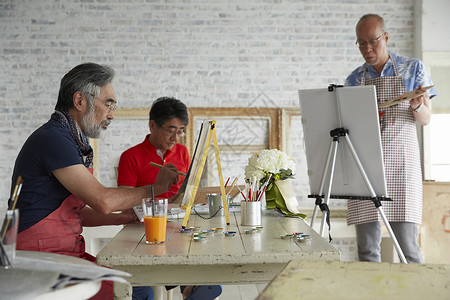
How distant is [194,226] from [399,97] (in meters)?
1.57

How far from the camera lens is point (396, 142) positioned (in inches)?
133

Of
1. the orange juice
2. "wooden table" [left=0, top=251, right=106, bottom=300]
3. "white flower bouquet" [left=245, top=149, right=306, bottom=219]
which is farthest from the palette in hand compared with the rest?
"wooden table" [left=0, top=251, right=106, bottom=300]

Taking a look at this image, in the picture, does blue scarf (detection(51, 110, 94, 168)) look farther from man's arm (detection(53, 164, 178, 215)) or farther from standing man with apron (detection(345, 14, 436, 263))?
standing man with apron (detection(345, 14, 436, 263))

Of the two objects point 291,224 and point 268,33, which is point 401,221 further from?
point 268,33

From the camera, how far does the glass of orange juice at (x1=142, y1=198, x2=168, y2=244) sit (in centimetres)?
180

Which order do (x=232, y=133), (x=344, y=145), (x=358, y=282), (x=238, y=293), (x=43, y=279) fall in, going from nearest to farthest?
(x=358, y=282), (x=43, y=279), (x=344, y=145), (x=238, y=293), (x=232, y=133)

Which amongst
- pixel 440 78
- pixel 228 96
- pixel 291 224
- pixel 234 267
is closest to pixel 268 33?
pixel 228 96

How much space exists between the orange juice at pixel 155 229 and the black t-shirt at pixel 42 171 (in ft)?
1.51

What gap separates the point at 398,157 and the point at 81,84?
6.80 ft

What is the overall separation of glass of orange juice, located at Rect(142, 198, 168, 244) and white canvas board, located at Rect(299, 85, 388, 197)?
4.99 ft

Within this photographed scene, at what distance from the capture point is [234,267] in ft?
5.44

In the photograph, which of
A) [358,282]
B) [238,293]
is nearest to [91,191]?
[358,282]

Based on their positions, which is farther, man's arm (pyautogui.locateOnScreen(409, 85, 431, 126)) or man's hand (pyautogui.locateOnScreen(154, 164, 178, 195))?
man's arm (pyautogui.locateOnScreen(409, 85, 431, 126))

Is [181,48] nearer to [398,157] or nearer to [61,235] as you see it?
[398,157]
